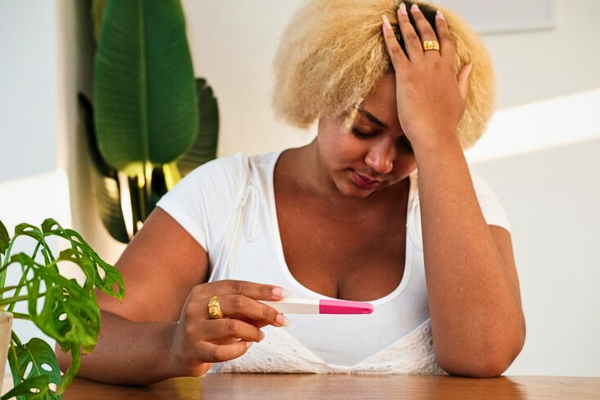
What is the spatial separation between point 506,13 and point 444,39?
5.16 ft

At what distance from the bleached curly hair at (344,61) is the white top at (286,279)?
0.16 metres

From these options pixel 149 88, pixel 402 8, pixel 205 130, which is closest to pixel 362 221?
pixel 402 8

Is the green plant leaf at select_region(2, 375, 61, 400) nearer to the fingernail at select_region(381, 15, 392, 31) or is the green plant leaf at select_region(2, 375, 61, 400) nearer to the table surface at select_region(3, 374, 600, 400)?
the table surface at select_region(3, 374, 600, 400)

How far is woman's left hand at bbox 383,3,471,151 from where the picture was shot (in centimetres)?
145

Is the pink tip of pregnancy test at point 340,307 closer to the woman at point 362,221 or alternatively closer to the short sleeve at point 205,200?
the woman at point 362,221

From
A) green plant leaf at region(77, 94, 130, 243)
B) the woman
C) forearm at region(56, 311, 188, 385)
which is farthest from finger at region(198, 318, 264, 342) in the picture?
green plant leaf at region(77, 94, 130, 243)

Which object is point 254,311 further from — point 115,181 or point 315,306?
point 115,181

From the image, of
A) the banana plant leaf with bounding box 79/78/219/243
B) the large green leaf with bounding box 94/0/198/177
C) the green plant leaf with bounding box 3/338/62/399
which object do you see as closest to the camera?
the green plant leaf with bounding box 3/338/62/399

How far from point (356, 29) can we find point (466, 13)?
5.32 ft

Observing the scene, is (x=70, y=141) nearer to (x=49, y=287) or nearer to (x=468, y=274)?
(x=468, y=274)

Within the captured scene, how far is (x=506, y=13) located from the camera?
2.99 metres

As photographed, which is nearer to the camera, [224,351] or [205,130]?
[224,351]

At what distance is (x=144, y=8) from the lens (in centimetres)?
272

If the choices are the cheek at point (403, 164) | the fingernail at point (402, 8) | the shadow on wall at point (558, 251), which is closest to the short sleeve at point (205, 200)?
the cheek at point (403, 164)
